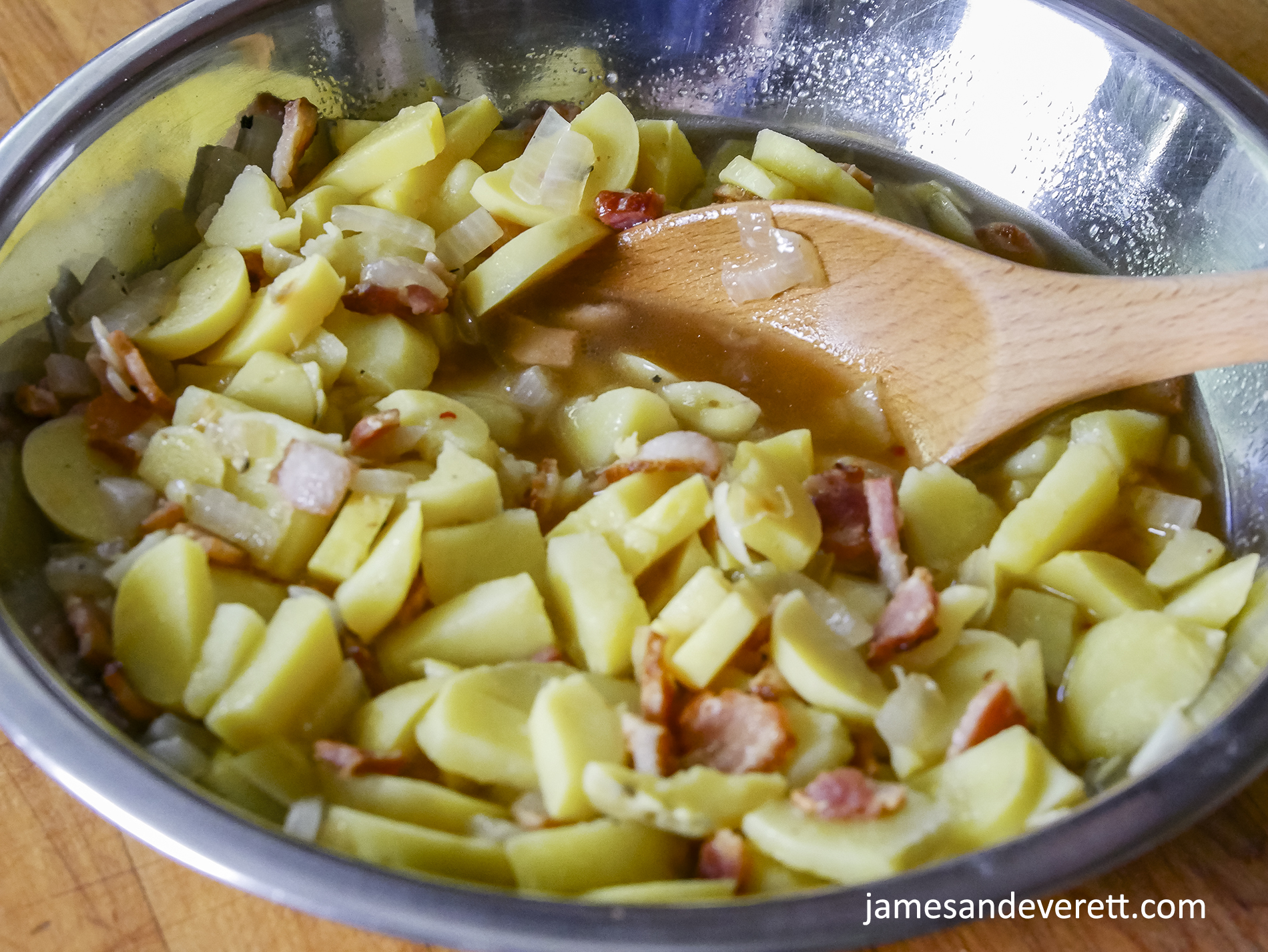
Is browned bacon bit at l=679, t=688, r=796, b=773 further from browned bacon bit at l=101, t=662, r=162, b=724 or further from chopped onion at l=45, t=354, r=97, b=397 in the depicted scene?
chopped onion at l=45, t=354, r=97, b=397

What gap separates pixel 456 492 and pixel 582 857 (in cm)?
60

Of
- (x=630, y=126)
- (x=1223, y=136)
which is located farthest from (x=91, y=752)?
(x=1223, y=136)

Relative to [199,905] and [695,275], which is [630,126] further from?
[199,905]

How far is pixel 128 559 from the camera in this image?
57.3 inches

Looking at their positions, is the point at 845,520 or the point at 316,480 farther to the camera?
the point at 845,520

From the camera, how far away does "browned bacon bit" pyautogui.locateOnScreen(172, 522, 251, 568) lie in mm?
1457

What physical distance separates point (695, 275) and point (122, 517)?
1145 millimetres

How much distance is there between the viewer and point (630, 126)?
6.86 ft

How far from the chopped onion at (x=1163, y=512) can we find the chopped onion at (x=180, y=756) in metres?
1.52

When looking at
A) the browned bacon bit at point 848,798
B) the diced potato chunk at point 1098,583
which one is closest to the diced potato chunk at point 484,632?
the browned bacon bit at point 848,798

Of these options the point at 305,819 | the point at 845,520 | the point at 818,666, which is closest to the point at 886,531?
the point at 845,520

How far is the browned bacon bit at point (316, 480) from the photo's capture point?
1.54m

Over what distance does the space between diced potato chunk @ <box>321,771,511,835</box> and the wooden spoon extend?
1072 mm

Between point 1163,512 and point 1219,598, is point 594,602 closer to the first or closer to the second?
point 1219,598
